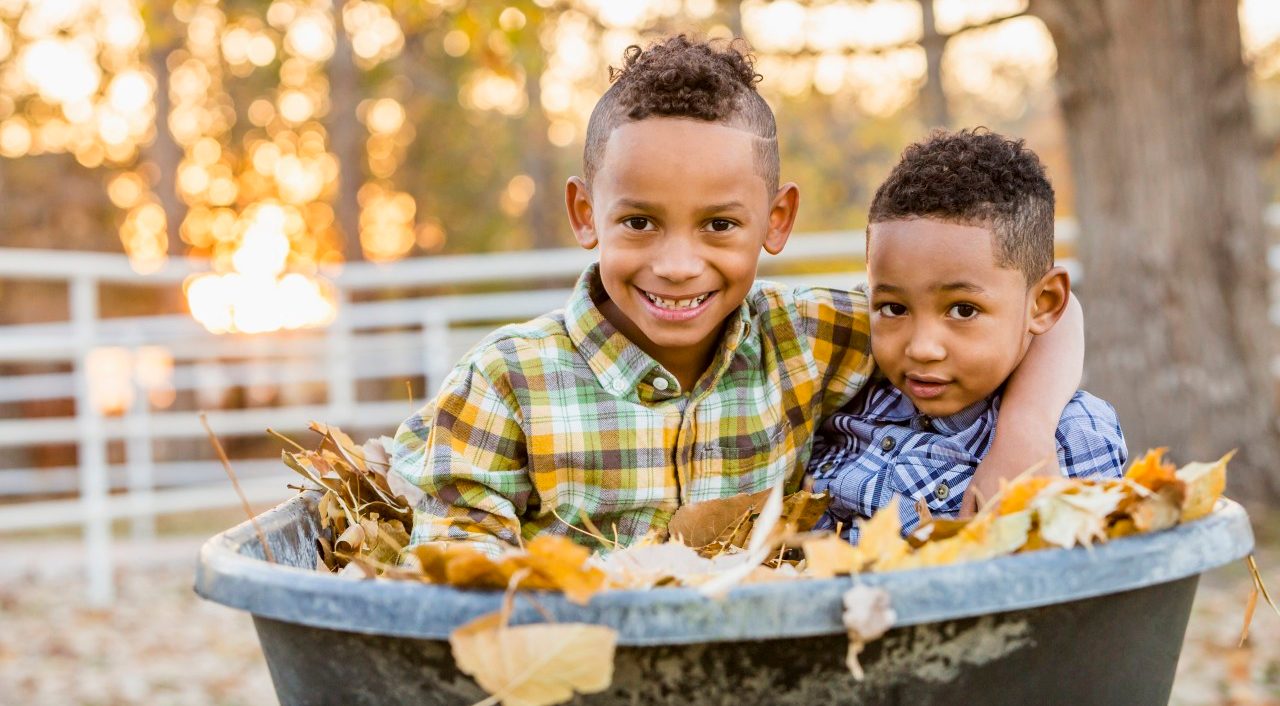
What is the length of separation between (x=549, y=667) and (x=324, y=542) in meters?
0.76

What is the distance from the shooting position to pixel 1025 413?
1574mm

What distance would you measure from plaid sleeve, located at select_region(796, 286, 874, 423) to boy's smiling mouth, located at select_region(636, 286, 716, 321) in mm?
250

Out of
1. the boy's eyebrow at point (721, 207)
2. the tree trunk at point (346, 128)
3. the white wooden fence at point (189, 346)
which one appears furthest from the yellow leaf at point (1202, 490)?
the tree trunk at point (346, 128)

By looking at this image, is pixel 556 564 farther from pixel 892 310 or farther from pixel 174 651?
pixel 174 651

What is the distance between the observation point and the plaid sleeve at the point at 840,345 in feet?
6.07

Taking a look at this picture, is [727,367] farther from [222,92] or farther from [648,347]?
[222,92]

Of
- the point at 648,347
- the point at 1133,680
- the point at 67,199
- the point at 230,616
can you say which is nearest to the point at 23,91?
the point at 67,199

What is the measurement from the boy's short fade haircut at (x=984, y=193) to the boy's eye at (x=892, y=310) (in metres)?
0.12

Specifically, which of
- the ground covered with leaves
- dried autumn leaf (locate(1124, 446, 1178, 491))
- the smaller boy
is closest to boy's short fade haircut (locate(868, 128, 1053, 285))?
the smaller boy

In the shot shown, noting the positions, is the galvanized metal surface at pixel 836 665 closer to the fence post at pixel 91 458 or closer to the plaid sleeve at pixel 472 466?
the plaid sleeve at pixel 472 466

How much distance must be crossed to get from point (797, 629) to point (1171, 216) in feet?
14.1

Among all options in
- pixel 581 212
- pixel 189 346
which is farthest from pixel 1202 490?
pixel 189 346

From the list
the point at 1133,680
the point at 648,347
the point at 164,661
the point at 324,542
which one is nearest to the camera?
the point at 1133,680

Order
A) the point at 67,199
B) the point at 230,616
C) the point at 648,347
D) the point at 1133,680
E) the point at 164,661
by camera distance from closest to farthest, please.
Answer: the point at 1133,680
the point at 648,347
the point at 164,661
the point at 230,616
the point at 67,199
